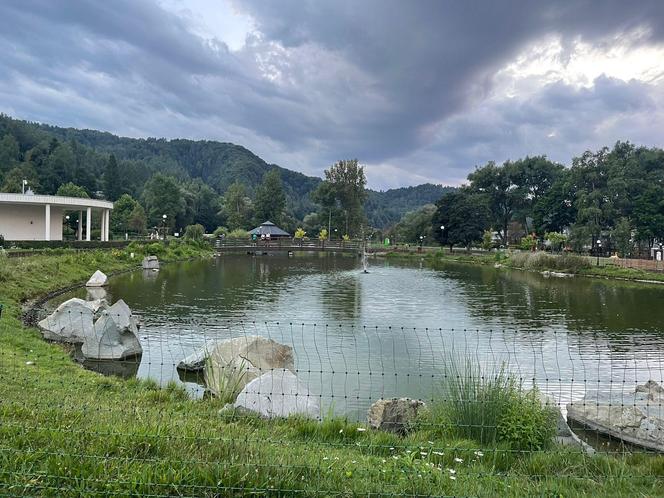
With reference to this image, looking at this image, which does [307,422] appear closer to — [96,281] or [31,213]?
[96,281]

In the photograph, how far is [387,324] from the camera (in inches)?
675

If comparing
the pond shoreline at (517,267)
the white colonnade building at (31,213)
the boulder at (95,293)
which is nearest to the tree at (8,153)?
the white colonnade building at (31,213)

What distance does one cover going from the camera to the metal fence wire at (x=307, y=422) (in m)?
3.91

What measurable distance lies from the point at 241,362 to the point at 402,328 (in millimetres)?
2899

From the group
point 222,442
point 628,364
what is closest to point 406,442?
point 222,442

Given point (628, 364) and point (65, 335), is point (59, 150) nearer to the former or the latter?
point (65, 335)

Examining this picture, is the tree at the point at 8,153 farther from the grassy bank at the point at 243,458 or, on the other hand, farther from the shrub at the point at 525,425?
the shrub at the point at 525,425

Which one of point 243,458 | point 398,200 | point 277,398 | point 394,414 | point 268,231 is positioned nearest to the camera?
point 243,458

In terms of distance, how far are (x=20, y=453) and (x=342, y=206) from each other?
7889 centimetres

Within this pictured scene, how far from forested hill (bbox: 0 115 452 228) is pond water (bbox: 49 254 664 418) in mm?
57806

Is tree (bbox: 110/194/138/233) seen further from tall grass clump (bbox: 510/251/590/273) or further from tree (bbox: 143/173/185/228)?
tall grass clump (bbox: 510/251/590/273)

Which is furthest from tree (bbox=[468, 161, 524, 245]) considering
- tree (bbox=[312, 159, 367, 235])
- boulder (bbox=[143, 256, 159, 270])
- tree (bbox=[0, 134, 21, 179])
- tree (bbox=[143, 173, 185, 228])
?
tree (bbox=[0, 134, 21, 179])

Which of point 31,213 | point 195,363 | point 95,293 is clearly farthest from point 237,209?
point 195,363

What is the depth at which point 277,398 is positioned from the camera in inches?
280
